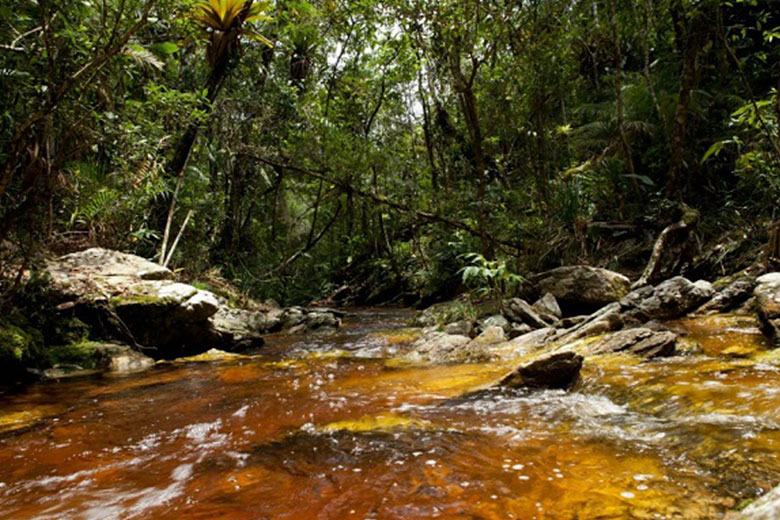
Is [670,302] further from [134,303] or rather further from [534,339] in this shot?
[134,303]

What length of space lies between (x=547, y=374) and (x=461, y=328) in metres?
3.73

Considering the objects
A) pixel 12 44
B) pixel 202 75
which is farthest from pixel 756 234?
pixel 202 75

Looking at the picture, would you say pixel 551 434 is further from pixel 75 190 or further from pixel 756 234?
pixel 756 234

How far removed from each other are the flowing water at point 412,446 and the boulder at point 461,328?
111 inches

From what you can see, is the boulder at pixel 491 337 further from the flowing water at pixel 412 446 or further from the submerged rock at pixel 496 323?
the flowing water at pixel 412 446

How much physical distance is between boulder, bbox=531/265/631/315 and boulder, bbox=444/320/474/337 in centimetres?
151

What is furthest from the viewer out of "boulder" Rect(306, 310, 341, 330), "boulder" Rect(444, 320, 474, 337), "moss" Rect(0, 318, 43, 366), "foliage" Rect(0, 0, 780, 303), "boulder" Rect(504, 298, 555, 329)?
"boulder" Rect(306, 310, 341, 330)

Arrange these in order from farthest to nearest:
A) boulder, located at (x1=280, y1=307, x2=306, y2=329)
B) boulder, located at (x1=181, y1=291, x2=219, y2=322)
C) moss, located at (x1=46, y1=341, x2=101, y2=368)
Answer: boulder, located at (x1=280, y1=307, x2=306, y2=329), boulder, located at (x1=181, y1=291, x2=219, y2=322), moss, located at (x1=46, y1=341, x2=101, y2=368)

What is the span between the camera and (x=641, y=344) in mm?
4348

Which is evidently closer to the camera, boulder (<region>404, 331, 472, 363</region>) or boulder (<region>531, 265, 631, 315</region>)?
boulder (<region>404, 331, 472, 363</region>)

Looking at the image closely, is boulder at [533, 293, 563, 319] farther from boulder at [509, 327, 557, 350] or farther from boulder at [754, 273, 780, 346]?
boulder at [754, 273, 780, 346]

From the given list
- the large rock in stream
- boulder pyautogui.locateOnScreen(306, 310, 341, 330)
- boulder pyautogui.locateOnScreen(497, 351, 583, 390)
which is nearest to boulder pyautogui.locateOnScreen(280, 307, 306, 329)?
boulder pyautogui.locateOnScreen(306, 310, 341, 330)

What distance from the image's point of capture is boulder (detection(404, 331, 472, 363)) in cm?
557

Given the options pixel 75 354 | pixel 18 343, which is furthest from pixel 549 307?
pixel 18 343
